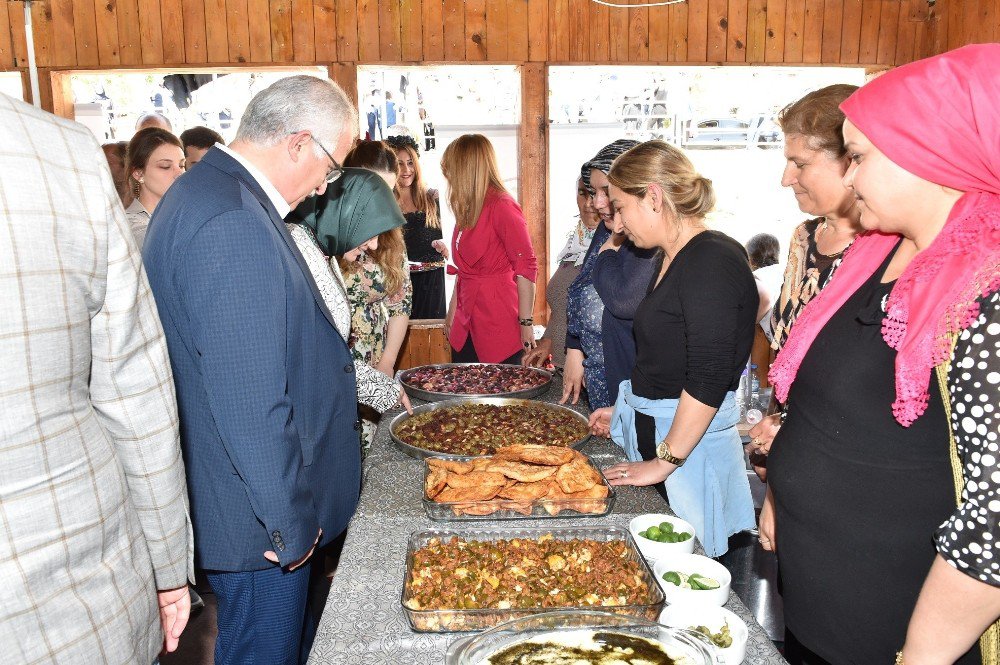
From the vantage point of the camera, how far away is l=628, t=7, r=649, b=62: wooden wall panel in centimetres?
468

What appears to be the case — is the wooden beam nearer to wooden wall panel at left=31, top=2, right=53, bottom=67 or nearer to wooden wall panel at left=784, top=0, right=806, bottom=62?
wooden wall panel at left=31, top=2, right=53, bottom=67

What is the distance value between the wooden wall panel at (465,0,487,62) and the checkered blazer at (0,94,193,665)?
12.5 ft

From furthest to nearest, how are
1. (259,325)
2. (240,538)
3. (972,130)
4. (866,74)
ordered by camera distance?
1. (866,74)
2. (240,538)
3. (259,325)
4. (972,130)

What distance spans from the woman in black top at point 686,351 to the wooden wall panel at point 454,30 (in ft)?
9.52

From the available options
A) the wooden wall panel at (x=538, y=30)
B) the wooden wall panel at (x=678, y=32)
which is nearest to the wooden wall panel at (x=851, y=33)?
the wooden wall panel at (x=678, y=32)

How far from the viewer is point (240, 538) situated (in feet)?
5.33

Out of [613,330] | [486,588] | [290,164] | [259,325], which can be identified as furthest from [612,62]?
[486,588]

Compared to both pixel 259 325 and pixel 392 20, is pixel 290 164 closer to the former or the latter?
pixel 259 325

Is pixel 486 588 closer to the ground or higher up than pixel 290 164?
closer to the ground

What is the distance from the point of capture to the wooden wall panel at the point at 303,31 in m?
4.54

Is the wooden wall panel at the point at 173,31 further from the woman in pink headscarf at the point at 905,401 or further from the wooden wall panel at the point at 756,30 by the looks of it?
the woman in pink headscarf at the point at 905,401

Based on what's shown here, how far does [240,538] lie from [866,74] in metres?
4.83

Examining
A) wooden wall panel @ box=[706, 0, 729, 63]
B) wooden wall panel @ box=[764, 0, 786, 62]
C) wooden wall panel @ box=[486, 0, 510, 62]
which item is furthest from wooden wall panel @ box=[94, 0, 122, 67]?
wooden wall panel @ box=[764, 0, 786, 62]

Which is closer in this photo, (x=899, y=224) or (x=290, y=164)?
(x=899, y=224)
